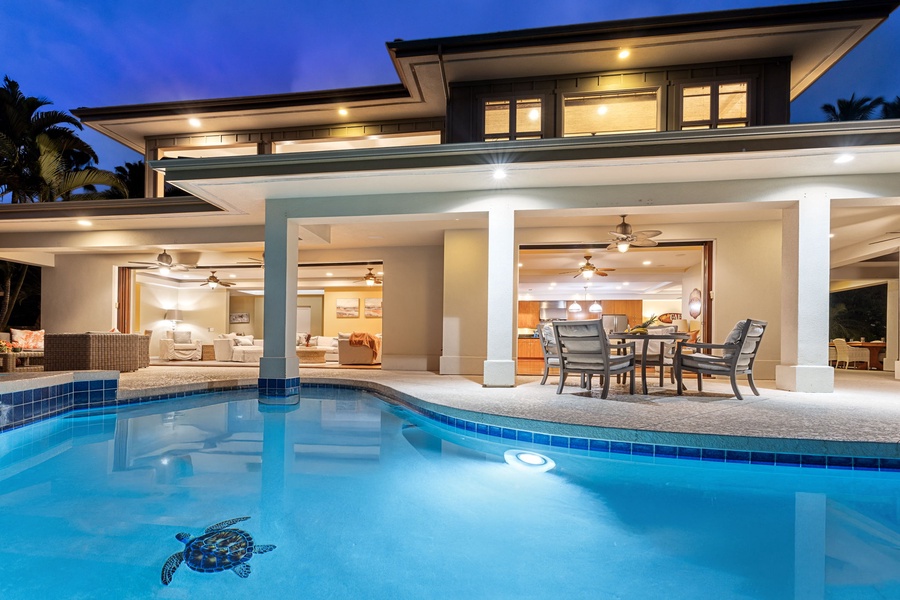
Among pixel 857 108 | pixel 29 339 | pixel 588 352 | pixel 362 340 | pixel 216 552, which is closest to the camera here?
pixel 216 552

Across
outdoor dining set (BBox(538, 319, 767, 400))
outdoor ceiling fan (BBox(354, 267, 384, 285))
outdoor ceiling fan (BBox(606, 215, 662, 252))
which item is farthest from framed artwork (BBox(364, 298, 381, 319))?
outdoor dining set (BBox(538, 319, 767, 400))

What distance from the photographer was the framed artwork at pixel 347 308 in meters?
15.8

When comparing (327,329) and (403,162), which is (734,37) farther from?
(327,329)

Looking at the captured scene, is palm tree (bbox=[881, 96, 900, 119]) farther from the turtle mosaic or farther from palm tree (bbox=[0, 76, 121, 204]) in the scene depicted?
palm tree (bbox=[0, 76, 121, 204])

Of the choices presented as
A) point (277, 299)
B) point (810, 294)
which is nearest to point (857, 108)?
point (810, 294)

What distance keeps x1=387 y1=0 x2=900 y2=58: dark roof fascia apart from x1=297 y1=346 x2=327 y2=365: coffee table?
7446mm

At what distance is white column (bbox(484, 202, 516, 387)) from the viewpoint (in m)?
5.74

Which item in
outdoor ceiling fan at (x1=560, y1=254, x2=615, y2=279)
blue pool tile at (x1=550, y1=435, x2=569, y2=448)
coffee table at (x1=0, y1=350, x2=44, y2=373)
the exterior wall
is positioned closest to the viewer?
blue pool tile at (x1=550, y1=435, x2=569, y2=448)

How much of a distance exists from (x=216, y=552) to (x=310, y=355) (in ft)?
31.8

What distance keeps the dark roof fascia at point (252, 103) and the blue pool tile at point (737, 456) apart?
6635mm


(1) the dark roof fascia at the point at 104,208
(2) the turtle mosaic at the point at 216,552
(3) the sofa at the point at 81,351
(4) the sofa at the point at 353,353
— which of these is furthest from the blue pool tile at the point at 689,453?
(3) the sofa at the point at 81,351

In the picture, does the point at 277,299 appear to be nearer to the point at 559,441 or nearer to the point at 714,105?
the point at 559,441

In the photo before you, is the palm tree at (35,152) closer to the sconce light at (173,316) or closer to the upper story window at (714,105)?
the sconce light at (173,316)

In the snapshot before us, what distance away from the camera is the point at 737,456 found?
3.36 meters
